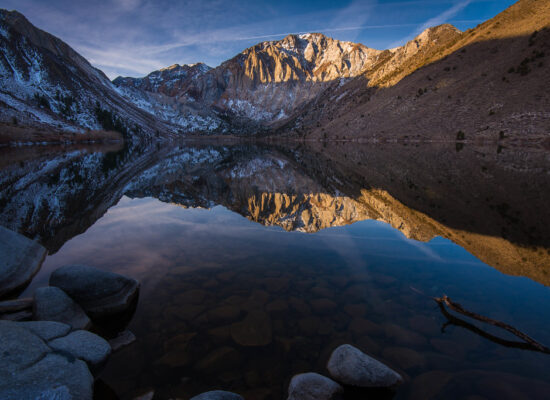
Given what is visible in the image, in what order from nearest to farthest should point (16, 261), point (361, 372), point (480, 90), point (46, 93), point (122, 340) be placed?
point (361, 372)
point (122, 340)
point (16, 261)
point (480, 90)
point (46, 93)

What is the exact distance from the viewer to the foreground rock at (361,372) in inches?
194

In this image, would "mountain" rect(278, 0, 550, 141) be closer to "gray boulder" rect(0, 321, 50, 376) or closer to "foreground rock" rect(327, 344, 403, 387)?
"foreground rock" rect(327, 344, 403, 387)

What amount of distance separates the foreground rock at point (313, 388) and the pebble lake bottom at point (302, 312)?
1.43 feet

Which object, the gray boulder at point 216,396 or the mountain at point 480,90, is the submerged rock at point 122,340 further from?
the mountain at point 480,90

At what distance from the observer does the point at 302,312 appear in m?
7.32

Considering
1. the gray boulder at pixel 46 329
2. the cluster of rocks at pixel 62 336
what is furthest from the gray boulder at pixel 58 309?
the gray boulder at pixel 46 329

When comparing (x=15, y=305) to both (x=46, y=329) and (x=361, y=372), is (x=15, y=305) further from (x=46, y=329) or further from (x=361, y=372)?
(x=361, y=372)

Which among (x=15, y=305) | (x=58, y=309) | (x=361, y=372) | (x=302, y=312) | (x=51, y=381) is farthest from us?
(x=302, y=312)

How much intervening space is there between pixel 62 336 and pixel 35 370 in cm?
139

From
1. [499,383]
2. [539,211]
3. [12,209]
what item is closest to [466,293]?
[499,383]

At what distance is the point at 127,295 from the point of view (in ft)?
24.8

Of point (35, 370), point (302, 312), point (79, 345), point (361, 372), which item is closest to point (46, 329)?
point (79, 345)

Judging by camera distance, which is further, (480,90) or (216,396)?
→ (480,90)

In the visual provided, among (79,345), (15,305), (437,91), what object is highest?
(437,91)
